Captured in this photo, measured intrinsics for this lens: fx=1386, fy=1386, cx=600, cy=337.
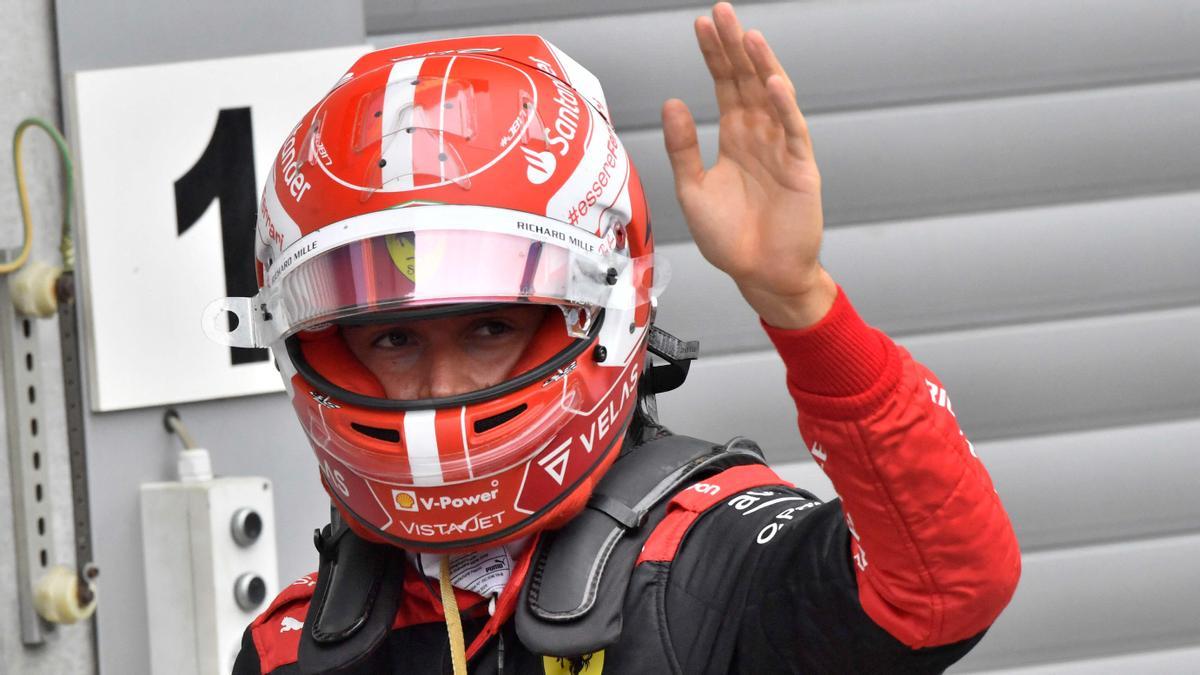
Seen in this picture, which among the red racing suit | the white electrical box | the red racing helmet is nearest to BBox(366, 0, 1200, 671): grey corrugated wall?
the white electrical box

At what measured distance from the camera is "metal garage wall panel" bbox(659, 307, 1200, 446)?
2791mm

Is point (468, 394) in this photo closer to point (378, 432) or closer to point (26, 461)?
point (378, 432)

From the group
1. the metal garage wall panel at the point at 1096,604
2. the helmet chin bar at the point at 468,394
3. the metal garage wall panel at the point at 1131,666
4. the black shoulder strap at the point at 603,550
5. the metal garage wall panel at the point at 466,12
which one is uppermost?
the metal garage wall panel at the point at 466,12

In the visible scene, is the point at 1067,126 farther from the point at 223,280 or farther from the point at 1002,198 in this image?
the point at 223,280

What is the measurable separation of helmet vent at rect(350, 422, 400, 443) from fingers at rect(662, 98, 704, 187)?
43 cm

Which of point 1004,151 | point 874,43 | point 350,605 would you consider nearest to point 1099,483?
point 1004,151

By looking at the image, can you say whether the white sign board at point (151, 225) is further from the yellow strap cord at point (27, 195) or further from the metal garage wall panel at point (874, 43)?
the metal garage wall panel at point (874, 43)

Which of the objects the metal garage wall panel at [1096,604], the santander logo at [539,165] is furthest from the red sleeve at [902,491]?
the metal garage wall panel at [1096,604]

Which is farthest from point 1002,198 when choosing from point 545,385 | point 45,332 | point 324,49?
point 45,332

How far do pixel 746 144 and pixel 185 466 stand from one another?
1466 mm

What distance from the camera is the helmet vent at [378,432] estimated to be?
1527 mm

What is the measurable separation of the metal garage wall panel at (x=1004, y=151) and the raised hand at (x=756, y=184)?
1.48 meters

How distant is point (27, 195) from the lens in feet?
7.91

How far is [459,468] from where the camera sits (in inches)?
60.0
